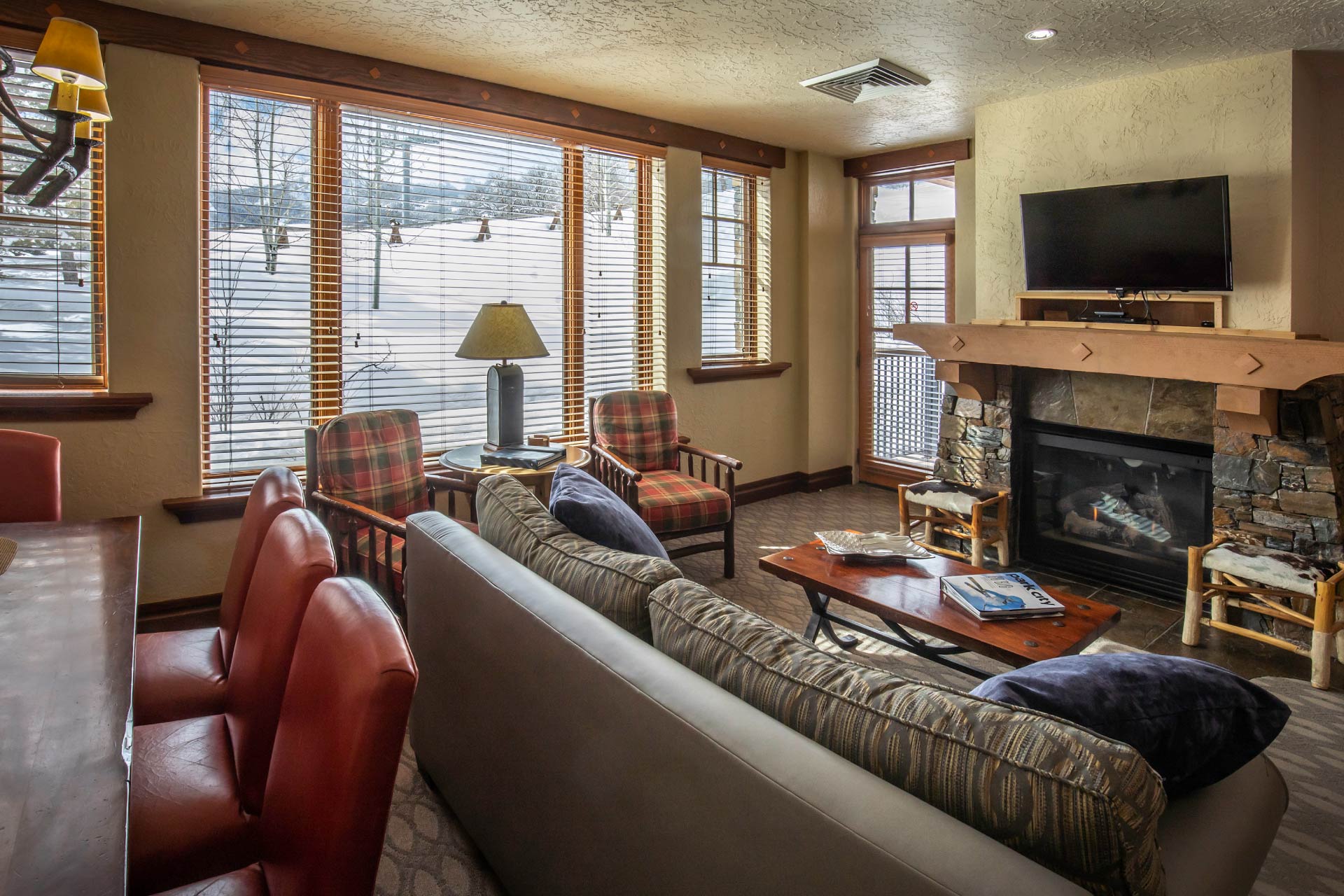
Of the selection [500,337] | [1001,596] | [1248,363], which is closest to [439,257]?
[500,337]

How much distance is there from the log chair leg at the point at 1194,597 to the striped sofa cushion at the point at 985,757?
2816 mm

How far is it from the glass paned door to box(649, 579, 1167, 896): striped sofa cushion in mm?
4773

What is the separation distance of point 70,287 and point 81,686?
248cm

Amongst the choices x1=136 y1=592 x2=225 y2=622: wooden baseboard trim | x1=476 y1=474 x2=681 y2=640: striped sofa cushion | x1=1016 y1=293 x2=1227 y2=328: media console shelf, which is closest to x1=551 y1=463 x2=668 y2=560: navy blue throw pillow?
x1=476 y1=474 x2=681 y2=640: striped sofa cushion

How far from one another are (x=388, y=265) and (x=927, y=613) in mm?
2862

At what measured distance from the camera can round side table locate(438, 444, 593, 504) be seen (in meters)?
3.58

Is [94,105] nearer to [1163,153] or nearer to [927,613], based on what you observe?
[927,613]

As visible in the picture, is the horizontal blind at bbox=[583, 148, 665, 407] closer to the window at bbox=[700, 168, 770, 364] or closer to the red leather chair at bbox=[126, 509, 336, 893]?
the window at bbox=[700, 168, 770, 364]

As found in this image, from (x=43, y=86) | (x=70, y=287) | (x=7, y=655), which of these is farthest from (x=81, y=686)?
(x=43, y=86)

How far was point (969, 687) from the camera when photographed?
3.06m

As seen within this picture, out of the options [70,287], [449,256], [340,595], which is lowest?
[340,595]

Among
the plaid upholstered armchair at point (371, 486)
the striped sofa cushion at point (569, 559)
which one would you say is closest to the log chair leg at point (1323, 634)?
the striped sofa cushion at point (569, 559)

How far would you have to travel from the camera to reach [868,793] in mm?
1005

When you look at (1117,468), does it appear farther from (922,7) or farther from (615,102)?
(615,102)
